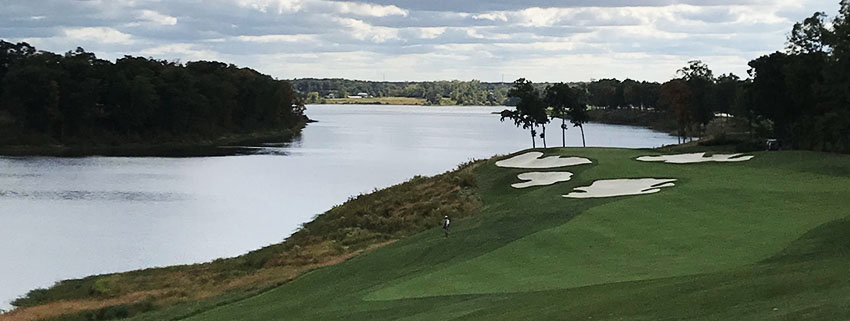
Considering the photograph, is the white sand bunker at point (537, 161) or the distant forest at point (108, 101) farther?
the distant forest at point (108, 101)

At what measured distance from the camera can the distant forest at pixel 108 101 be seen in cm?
11419

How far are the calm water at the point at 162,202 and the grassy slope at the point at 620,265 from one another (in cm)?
1479

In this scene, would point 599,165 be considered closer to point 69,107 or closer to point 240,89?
point 69,107

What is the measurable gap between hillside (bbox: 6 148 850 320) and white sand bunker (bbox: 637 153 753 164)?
10.6m

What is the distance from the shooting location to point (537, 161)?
50.0m

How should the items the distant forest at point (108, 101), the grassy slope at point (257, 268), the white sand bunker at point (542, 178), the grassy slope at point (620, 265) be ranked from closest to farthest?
the grassy slope at point (620, 265) < the grassy slope at point (257, 268) < the white sand bunker at point (542, 178) < the distant forest at point (108, 101)

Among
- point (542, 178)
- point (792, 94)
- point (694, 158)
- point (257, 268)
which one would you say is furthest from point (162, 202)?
point (792, 94)

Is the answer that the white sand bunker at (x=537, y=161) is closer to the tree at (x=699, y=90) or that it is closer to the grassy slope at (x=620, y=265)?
the grassy slope at (x=620, y=265)

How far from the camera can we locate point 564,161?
48250 millimetres

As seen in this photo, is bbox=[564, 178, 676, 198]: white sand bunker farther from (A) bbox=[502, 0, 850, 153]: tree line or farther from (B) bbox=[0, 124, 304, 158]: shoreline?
(B) bbox=[0, 124, 304, 158]: shoreline

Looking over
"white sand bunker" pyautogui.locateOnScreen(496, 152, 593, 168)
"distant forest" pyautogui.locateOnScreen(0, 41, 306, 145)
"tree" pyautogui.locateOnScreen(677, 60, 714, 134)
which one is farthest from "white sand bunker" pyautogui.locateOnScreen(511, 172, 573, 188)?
"distant forest" pyautogui.locateOnScreen(0, 41, 306, 145)

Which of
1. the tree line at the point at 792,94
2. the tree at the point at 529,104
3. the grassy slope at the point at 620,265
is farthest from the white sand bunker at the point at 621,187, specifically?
the tree at the point at 529,104

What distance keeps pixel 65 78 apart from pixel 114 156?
23.4 meters

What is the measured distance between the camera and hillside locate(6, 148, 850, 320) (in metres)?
14.3
